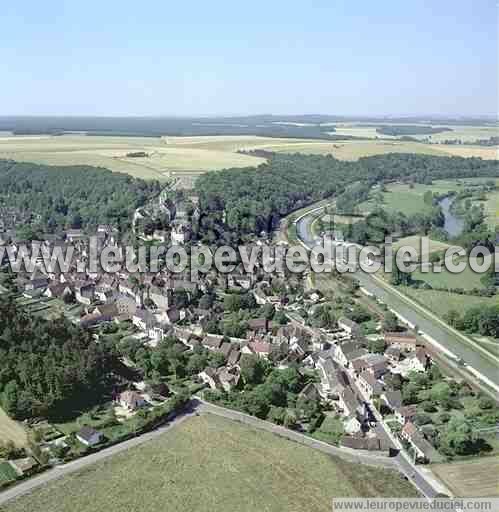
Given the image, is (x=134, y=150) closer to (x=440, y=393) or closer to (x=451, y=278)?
(x=451, y=278)

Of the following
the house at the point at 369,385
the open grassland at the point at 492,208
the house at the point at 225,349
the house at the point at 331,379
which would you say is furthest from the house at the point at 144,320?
the open grassland at the point at 492,208

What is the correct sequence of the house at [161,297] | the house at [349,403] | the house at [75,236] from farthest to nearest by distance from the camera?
the house at [75,236]
the house at [161,297]
the house at [349,403]

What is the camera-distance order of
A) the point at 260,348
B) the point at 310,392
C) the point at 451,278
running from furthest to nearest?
the point at 451,278 → the point at 260,348 → the point at 310,392

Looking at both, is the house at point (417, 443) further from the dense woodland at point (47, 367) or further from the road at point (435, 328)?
the dense woodland at point (47, 367)

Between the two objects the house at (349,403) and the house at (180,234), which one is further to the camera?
the house at (180,234)

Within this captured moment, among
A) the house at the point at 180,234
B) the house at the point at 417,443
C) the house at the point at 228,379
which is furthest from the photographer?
the house at the point at 180,234

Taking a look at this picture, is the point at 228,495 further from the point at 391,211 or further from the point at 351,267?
the point at 391,211

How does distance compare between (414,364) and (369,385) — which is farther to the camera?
(414,364)

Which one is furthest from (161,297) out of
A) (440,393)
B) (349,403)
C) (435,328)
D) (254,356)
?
(440,393)

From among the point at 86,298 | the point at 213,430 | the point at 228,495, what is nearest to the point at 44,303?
the point at 86,298
